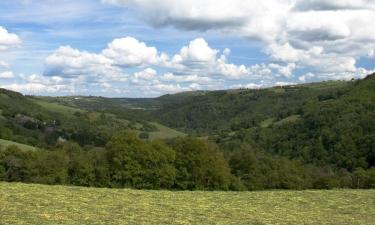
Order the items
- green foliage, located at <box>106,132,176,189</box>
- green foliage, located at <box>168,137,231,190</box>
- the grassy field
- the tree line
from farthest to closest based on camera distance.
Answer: green foliage, located at <box>168,137,231,190</box> < the tree line < green foliage, located at <box>106,132,176,189</box> < the grassy field

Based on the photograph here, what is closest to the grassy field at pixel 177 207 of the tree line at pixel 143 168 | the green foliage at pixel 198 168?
the tree line at pixel 143 168

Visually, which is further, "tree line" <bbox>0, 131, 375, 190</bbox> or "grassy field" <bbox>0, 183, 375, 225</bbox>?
"tree line" <bbox>0, 131, 375, 190</bbox>

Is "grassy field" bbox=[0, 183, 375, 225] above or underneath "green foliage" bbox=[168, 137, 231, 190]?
above

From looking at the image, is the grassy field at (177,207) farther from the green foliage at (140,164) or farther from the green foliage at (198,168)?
the green foliage at (198,168)

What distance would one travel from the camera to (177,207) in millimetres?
17016

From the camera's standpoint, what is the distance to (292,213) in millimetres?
16688

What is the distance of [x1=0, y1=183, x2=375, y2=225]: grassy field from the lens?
560 inches

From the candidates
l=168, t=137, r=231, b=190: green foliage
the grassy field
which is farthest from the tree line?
the grassy field

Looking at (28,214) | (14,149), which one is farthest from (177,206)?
(14,149)

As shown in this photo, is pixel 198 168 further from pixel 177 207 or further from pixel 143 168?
pixel 177 207

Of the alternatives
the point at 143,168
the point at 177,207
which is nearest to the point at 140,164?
the point at 143,168

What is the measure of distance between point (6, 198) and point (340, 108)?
182779 mm

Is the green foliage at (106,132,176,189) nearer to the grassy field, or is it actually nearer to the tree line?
the tree line

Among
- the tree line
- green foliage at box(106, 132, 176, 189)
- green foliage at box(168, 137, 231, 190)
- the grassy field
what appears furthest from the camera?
green foliage at box(168, 137, 231, 190)
